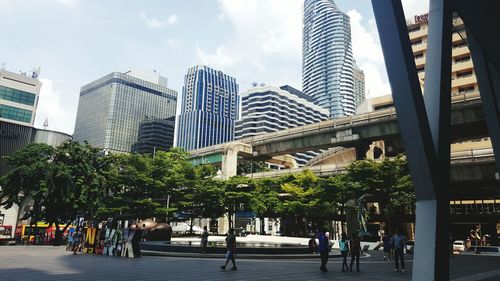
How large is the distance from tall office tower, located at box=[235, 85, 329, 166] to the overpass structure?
9214 cm

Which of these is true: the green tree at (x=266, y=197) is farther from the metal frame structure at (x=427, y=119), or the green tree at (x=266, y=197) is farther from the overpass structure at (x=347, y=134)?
the metal frame structure at (x=427, y=119)

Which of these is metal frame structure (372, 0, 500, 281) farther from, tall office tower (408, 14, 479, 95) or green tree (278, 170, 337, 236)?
tall office tower (408, 14, 479, 95)

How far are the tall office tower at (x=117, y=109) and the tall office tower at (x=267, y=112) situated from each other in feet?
141

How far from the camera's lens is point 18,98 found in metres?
65.6

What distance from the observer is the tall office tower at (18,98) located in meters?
63.6

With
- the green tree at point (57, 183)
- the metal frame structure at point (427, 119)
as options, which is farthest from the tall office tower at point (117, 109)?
the metal frame structure at point (427, 119)

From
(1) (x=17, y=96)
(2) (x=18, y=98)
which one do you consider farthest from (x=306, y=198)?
(1) (x=17, y=96)

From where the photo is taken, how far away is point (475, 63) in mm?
12945

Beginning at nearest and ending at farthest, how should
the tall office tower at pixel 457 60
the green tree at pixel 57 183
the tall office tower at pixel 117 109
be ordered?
the green tree at pixel 57 183 < the tall office tower at pixel 457 60 < the tall office tower at pixel 117 109

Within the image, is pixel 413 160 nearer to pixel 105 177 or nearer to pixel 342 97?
pixel 105 177

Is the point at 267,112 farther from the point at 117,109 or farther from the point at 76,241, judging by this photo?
the point at 76,241

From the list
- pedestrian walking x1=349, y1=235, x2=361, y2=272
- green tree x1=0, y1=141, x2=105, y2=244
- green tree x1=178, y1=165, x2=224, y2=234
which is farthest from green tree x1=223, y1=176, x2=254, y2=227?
pedestrian walking x1=349, y1=235, x2=361, y2=272

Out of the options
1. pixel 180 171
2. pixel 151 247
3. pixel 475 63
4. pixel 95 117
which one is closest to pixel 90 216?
pixel 180 171

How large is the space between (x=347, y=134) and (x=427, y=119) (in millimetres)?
36064
